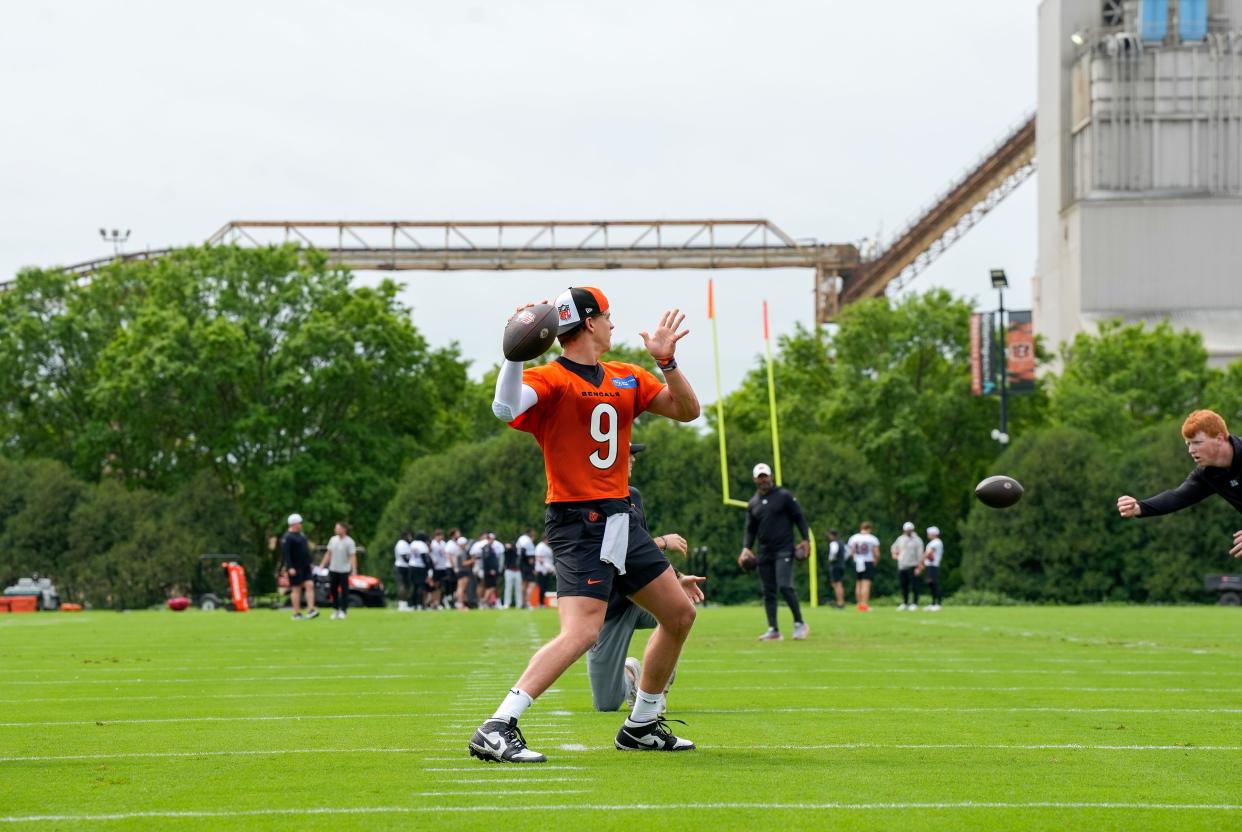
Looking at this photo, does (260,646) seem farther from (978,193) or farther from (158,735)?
(978,193)

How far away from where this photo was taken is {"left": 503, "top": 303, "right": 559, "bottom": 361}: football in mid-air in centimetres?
790

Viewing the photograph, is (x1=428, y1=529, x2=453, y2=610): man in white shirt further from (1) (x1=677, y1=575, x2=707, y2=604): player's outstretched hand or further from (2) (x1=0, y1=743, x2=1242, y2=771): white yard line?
(2) (x1=0, y1=743, x2=1242, y2=771): white yard line

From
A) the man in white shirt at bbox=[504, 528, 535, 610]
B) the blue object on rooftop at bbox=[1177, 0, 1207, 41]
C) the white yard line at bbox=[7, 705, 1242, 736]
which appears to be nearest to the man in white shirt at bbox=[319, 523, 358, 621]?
the man in white shirt at bbox=[504, 528, 535, 610]

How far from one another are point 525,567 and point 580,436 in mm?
37919

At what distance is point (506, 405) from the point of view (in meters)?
8.14

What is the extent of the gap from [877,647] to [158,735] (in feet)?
35.8

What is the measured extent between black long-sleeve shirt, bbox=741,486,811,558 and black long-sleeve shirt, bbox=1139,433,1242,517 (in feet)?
33.3

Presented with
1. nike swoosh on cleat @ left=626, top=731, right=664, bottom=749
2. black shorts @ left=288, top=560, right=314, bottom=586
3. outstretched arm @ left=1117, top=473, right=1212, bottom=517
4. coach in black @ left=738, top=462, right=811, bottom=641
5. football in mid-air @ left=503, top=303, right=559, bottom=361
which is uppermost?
football in mid-air @ left=503, top=303, right=559, bottom=361

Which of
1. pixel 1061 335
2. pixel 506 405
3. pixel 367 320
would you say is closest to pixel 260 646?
pixel 506 405

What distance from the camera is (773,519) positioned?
2122cm

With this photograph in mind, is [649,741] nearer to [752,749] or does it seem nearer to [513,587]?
[752,749]

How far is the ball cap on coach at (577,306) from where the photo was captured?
8617 mm

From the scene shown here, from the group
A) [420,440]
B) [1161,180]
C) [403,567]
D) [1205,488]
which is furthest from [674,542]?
[1161,180]

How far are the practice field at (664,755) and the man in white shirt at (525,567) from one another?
78.3ft
